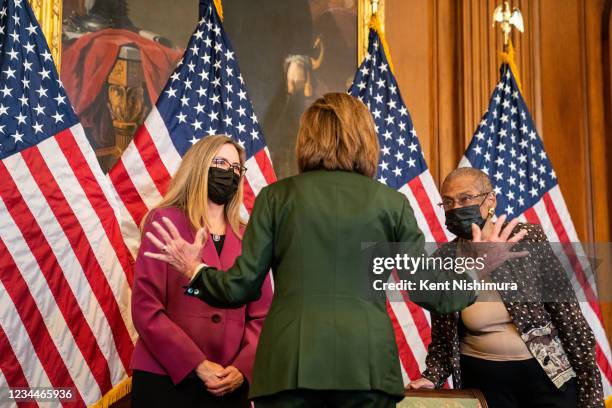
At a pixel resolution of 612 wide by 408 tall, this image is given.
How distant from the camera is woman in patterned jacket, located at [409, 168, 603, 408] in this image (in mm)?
3273

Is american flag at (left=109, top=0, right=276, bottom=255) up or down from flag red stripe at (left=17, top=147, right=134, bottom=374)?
up

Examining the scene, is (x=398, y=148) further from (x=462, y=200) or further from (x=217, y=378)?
(x=217, y=378)

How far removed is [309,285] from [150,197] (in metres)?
2.42

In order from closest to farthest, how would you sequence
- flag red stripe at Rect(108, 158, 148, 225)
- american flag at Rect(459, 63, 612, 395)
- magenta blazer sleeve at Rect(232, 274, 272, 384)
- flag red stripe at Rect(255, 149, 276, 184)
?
magenta blazer sleeve at Rect(232, 274, 272, 384) < flag red stripe at Rect(108, 158, 148, 225) < flag red stripe at Rect(255, 149, 276, 184) < american flag at Rect(459, 63, 612, 395)

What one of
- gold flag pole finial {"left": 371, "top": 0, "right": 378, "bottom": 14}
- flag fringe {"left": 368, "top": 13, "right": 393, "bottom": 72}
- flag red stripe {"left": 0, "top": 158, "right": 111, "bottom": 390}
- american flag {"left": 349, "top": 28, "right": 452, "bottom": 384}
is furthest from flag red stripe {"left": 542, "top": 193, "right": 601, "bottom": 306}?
flag red stripe {"left": 0, "top": 158, "right": 111, "bottom": 390}

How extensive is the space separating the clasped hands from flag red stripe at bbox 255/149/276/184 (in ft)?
5.90

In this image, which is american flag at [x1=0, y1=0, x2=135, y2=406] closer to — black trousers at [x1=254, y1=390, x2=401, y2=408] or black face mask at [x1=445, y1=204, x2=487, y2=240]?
black face mask at [x1=445, y1=204, x2=487, y2=240]

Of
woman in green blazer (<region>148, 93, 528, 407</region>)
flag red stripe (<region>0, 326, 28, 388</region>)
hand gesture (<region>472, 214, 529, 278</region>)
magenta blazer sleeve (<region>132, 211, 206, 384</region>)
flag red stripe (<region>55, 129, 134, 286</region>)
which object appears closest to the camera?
woman in green blazer (<region>148, 93, 528, 407</region>)

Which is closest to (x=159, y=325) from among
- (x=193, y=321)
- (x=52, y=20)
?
(x=193, y=321)

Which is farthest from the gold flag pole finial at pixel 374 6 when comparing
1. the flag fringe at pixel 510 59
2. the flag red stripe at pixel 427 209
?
the flag red stripe at pixel 427 209

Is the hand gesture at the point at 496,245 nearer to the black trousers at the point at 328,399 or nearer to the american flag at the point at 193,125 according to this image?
the black trousers at the point at 328,399

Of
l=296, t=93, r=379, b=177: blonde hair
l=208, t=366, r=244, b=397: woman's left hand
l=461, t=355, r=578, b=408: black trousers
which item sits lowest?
l=461, t=355, r=578, b=408: black trousers

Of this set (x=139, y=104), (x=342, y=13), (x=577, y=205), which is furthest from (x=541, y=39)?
(x=139, y=104)

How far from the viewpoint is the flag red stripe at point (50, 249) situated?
3959 millimetres
